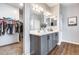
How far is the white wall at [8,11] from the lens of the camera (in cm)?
140

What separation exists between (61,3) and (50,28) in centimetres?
44

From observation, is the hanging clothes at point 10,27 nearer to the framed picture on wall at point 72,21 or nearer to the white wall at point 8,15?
the white wall at point 8,15

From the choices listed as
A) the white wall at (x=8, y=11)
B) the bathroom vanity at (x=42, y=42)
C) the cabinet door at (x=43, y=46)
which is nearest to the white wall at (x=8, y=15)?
the white wall at (x=8, y=11)

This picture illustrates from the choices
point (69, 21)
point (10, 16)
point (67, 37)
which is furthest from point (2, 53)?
point (69, 21)

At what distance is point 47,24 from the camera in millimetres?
1467

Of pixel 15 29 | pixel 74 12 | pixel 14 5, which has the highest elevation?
pixel 14 5

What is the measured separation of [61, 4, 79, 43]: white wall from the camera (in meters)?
1.42

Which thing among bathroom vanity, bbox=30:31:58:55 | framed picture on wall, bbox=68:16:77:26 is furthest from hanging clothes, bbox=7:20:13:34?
framed picture on wall, bbox=68:16:77:26

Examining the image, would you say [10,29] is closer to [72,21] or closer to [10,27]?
[10,27]

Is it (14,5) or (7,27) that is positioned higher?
(14,5)

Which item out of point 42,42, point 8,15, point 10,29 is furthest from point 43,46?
point 8,15

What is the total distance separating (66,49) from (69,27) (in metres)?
0.37

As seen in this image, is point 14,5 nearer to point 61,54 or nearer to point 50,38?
point 50,38

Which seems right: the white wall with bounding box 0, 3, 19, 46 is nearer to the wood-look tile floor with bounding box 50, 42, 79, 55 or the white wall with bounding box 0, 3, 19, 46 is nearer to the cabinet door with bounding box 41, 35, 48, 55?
the cabinet door with bounding box 41, 35, 48, 55
